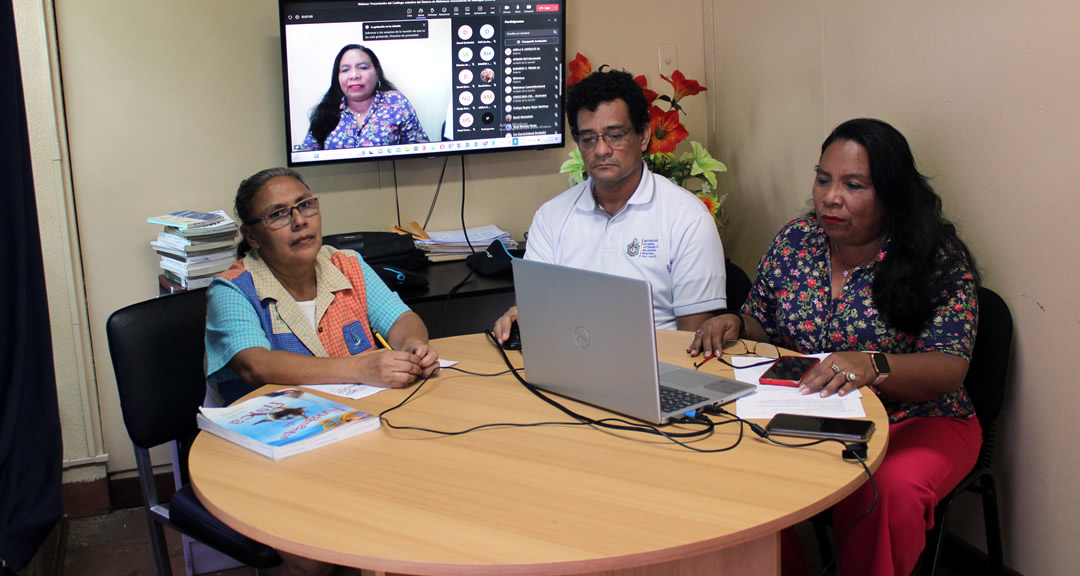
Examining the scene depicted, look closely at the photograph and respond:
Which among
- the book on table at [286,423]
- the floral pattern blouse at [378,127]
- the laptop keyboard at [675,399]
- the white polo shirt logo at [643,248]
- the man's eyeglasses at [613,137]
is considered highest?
the floral pattern blouse at [378,127]

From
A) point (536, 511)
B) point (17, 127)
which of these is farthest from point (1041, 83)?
point (17, 127)

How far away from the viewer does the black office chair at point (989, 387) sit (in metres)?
1.92

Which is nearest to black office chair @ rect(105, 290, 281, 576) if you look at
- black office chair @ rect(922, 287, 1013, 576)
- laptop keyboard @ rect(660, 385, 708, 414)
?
laptop keyboard @ rect(660, 385, 708, 414)

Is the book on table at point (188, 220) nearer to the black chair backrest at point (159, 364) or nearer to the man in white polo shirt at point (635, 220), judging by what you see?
the black chair backrest at point (159, 364)

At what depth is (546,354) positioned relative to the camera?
66.3 inches

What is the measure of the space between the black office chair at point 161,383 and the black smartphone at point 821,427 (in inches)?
40.5

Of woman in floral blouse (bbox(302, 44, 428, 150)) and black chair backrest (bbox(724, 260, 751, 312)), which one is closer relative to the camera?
black chair backrest (bbox(724, 260, 751, 312))

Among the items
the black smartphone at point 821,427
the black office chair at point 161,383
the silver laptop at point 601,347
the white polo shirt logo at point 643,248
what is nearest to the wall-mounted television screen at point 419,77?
the white polo shirt logo at point 643,248

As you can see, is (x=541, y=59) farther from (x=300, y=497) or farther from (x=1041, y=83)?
(x=300, y=497)

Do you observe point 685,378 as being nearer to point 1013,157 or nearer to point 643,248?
point 643,248

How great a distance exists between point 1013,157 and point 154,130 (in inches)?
100

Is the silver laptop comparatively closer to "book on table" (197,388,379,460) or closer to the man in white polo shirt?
"book on table" (197,388,379,460)

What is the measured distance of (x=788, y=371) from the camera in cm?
176

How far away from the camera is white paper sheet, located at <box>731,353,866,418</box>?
1574 millimetres
